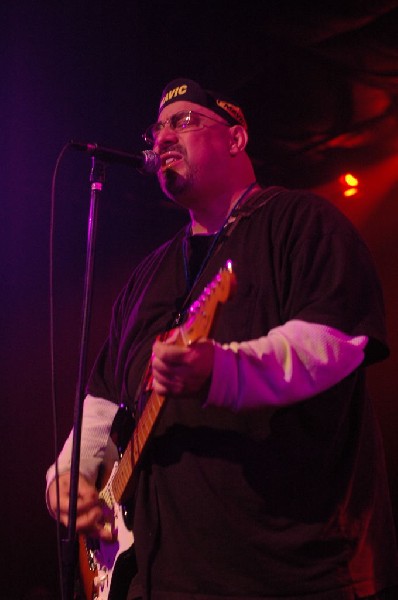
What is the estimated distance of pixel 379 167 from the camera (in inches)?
206

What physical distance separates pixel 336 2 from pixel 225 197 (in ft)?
5.31

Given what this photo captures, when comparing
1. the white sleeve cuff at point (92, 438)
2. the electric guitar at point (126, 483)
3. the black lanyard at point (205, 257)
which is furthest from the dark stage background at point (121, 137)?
the electric guitar at point (126, 483)

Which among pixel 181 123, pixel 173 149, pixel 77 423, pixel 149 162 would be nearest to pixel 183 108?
pixel 181 123

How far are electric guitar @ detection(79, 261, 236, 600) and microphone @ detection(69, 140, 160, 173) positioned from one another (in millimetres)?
603

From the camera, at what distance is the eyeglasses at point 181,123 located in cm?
268

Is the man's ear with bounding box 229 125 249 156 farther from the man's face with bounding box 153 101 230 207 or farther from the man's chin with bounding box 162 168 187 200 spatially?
the man's chin with bounding box 162 168 187 200

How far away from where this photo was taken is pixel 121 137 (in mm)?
4438

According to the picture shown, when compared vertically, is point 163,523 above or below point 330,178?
below

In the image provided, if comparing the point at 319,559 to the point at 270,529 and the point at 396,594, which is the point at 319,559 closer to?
the point at 270,529

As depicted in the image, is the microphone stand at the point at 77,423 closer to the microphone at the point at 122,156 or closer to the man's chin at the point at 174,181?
the microphone at the point at 122,156

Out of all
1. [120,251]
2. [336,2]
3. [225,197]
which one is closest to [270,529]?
[225,197]

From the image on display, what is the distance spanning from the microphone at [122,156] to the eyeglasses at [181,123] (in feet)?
2.02

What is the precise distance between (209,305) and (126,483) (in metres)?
0.84

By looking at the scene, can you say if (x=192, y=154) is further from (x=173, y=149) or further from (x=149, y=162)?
(x=149, y=162)
